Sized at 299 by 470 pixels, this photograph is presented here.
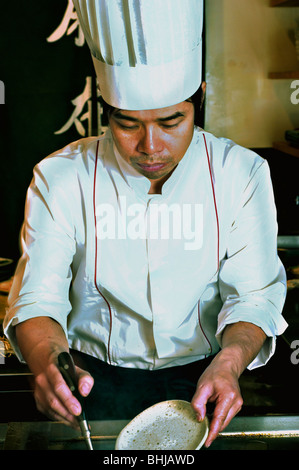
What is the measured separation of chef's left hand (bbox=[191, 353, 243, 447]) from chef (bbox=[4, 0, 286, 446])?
0.43 ft

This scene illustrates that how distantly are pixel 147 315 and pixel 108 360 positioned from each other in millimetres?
217

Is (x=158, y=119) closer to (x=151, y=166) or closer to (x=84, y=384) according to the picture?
Result: (x=151, y=166)

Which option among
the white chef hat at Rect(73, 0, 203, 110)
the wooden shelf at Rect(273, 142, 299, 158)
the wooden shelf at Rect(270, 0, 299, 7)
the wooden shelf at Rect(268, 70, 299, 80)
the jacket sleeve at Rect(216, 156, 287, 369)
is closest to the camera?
the white chef hat at Rect(73, 0, 203, 110)

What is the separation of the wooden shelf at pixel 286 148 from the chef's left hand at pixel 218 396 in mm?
2044

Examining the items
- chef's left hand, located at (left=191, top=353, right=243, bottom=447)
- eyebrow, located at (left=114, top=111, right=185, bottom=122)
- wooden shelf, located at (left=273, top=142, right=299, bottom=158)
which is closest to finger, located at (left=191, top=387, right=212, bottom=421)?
chef's left hand, located at (left=191, top=353, right=243, bottom=447)

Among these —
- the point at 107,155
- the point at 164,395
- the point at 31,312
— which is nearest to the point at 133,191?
the point at 107,155

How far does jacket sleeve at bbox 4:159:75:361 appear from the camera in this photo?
62.3 inches

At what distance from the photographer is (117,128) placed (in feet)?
5.05

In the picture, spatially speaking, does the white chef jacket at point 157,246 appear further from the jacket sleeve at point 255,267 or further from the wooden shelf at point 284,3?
the wooden shelf at point 284,3

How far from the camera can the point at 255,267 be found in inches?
68.5

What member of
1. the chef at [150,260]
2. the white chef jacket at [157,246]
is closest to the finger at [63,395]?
the chef at [150,260]

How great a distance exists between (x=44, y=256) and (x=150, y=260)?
0.35 meters

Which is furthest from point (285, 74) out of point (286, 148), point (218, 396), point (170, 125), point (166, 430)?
point (166, 430)

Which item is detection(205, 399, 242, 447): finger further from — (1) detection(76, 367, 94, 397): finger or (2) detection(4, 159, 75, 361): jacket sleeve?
(2) detection(4, 159, 75, 361): jacket sleeve
